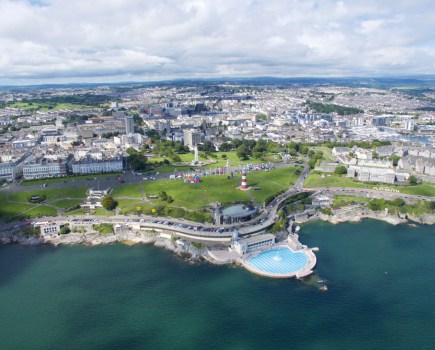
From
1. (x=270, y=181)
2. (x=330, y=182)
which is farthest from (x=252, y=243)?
(x=330, y=182)

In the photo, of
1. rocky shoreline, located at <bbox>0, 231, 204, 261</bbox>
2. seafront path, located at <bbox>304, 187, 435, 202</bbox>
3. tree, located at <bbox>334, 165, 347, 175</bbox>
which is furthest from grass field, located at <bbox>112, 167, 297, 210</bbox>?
tree, located at <bbox>334, 165, 347, 175</bbox>

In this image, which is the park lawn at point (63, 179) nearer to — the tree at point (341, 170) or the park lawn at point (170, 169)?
the park lawn at point (170, 169)

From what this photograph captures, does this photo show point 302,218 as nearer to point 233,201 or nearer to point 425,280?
point 233,201

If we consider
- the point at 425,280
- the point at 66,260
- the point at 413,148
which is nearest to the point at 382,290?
the point at 425,280

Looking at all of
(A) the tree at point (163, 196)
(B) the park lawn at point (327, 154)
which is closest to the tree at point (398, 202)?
(B) the park lawn at point (327, 154)

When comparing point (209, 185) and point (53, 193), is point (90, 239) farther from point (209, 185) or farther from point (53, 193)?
point (209, 185)

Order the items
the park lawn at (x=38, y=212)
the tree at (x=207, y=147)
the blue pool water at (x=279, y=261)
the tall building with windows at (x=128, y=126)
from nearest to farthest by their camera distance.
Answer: the blue pool water at (x=279, y=261) → the park lawn at (x=38, y=212) → the tree at (x=207, y=147) → the tall building with windows at (x=128, y=126)
